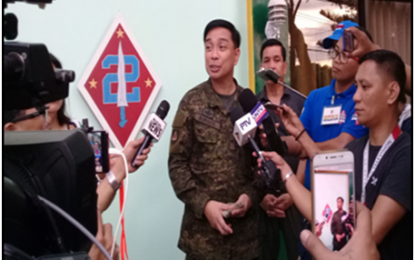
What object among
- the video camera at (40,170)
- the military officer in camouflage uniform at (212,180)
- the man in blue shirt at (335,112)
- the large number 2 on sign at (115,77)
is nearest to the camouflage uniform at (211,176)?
the military officer in camouflage uniform at (212,180)

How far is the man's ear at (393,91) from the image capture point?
1.43 metres

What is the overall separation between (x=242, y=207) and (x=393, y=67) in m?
0.77

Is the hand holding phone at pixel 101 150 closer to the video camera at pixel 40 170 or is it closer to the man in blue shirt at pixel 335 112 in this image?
the video camera at pixel 40 170

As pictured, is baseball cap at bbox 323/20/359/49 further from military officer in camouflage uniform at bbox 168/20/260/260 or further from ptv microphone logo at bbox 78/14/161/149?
ptv microphone logo at bbox 78/14/161/149

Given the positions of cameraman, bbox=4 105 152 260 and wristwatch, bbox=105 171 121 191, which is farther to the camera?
wristwatch, bbox=105 171 121 191

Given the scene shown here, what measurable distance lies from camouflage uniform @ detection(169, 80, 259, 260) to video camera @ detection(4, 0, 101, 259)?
1058 mm

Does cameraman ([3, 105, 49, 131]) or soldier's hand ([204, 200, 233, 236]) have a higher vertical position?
cameraman ([3, 105, 49, 131])

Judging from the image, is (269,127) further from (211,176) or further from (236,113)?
(211,176)

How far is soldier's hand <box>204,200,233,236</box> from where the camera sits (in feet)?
5.84

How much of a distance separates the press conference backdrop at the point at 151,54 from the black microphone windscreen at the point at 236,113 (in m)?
0.49

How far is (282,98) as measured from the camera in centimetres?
216

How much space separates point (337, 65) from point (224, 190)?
676 mm

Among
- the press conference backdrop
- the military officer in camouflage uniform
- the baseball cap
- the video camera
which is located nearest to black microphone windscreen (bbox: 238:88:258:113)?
the military officer in camouflage uniform

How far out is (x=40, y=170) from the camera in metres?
0.75
